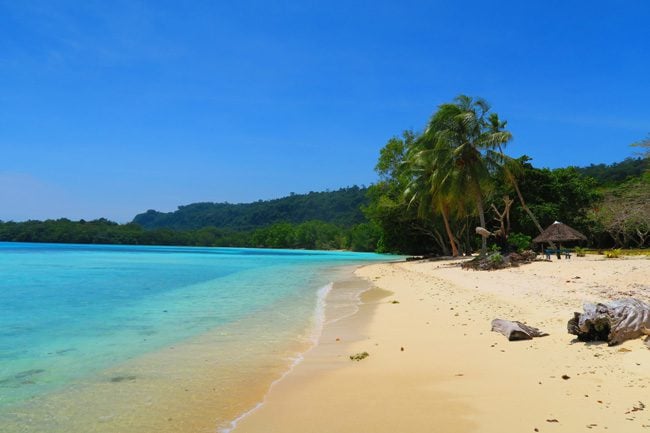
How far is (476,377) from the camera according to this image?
15.8 feet

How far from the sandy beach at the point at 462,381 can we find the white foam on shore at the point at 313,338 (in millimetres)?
64

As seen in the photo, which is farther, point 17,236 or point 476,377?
point 17,236

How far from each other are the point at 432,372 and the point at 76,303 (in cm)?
1143

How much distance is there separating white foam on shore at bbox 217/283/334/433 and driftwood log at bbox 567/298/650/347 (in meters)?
3.60

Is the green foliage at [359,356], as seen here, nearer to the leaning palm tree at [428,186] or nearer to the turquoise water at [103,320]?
the turquoise water at [103,320]

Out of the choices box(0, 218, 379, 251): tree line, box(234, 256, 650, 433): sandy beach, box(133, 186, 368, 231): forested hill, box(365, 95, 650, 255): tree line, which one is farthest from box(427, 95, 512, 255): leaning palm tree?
box(133, 186, 368, 231): forested hill

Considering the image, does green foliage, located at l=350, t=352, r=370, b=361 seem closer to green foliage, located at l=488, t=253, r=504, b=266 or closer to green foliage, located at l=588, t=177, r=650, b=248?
green foliage, located at l=488, t=253, r=504, b=266

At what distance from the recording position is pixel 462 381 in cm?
473

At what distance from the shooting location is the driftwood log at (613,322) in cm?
526

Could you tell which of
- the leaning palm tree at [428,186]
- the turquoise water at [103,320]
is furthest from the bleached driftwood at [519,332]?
the leaning palm tree at [428,186]

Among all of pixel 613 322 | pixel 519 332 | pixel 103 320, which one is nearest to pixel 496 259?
pixel 519 332

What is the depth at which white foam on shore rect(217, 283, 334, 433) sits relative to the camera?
406cm

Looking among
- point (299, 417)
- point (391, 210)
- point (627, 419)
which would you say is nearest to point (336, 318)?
point (299, 417)

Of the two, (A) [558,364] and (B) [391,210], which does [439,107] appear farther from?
(A) [558,364]
